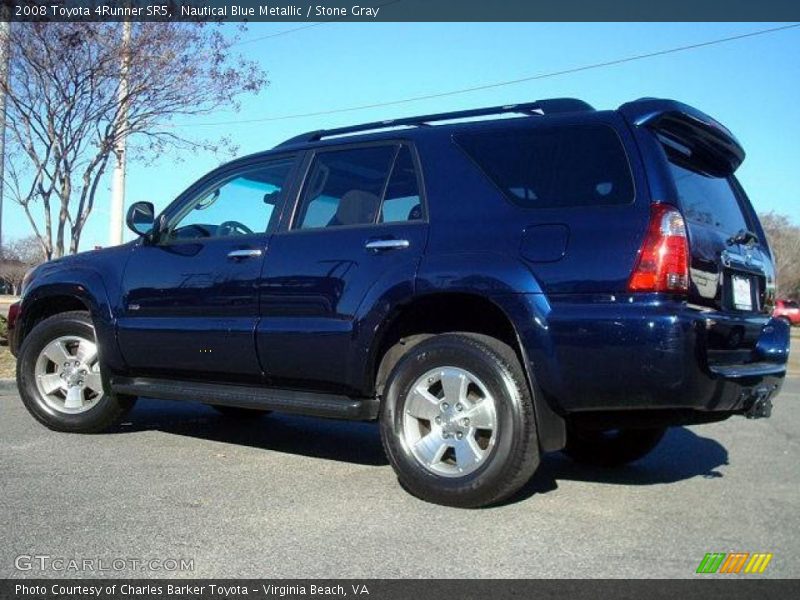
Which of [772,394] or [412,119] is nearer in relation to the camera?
[772,394]

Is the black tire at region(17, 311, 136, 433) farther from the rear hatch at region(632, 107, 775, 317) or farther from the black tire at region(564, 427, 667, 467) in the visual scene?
the rear hatch at region(632, 107, 775, 317)

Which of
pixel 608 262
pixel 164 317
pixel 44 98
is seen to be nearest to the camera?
pixel 608 262

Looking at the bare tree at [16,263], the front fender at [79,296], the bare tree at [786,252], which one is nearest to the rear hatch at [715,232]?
the front fender at [79,296]

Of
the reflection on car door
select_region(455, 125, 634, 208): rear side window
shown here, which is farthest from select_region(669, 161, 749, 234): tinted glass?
the reflection on car door

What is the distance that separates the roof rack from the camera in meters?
4.21

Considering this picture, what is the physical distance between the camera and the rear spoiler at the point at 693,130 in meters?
3.85

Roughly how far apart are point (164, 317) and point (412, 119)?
6.60 feet

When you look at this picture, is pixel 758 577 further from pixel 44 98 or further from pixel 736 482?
pixel 44 98

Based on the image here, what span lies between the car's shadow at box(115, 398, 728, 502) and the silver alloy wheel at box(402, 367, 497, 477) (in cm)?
46

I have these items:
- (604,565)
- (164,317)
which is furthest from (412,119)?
(604,565)

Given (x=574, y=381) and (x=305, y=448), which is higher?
(x=574, y=381)

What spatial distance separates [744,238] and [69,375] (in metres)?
4.53

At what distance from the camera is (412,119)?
184 inches

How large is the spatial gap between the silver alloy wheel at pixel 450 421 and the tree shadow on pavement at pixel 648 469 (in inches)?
17.6
